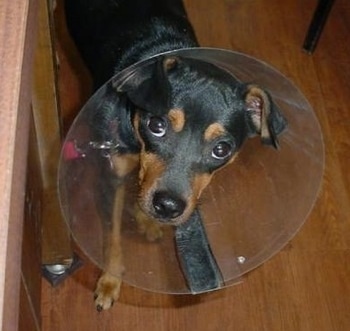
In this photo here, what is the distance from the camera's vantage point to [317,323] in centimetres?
168

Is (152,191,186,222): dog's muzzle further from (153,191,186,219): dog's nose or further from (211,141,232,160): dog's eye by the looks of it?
(211,141,232,160): dog's eye

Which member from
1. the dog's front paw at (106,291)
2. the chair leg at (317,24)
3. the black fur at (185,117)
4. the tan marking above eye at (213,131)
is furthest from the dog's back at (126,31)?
the chair leg at (317,24)

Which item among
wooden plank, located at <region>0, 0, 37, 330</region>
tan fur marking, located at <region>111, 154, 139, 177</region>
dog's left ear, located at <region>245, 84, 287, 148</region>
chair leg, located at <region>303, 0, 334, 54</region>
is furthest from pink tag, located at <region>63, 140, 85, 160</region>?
chair leg, located at <region>303, 0, 334, 54</region>

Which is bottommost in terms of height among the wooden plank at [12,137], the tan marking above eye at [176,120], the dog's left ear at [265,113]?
the dog's left ear at [265,113]

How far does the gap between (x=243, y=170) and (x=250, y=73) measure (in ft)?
0.81

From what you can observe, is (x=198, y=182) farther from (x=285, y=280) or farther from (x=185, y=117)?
(x=285, y=280)

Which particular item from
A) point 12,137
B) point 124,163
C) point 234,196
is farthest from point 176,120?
point 12,137

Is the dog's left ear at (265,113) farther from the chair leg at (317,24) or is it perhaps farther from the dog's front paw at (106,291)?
the chair leg at (317,24)

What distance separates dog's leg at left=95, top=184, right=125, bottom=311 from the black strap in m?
0.14

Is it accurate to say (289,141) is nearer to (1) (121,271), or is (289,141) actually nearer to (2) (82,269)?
(1) (121,271)

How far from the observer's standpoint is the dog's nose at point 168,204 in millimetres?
1305

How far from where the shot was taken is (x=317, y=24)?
7.14 ft

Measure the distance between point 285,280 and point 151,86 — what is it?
2.42 ft

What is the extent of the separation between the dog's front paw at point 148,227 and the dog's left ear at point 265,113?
12.9 inches
